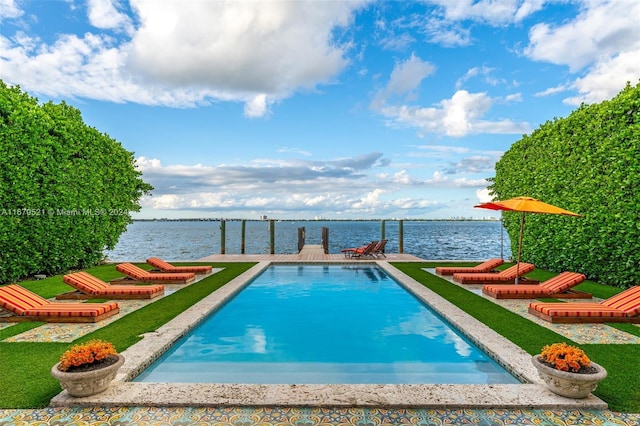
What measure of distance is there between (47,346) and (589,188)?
44.1ft

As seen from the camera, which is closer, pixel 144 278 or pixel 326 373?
pixel 326 373

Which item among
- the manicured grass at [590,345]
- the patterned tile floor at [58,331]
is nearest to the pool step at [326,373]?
the manicured grass at [590,345]

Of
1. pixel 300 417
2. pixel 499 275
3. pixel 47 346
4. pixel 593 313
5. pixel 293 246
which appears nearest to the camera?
pixel 300 417

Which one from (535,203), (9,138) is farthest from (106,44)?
(535,203)

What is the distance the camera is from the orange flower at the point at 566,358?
3723 millimetres

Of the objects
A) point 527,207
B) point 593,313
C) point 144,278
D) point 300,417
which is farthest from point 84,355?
point 527,207

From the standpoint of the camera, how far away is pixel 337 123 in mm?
24797

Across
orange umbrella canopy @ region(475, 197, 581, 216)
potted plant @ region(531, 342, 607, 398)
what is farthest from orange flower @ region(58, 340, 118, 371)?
orange umbrella canopy @ region(475, 197, 581, 216)

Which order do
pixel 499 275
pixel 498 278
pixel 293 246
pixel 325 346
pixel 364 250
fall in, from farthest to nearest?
pixel 293 246
pixel 364 250
pixel 499 275
pixel 498 278
pixel 325 346

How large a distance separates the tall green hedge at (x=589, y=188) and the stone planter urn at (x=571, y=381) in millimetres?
7564

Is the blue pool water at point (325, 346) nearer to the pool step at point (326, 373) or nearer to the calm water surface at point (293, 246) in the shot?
the pool step at point (326, 373)

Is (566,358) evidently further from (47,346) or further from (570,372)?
(47,346)

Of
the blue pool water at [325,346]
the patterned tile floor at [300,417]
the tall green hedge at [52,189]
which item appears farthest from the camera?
the tall green hedge at [52,189]

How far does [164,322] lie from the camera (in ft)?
22.4
